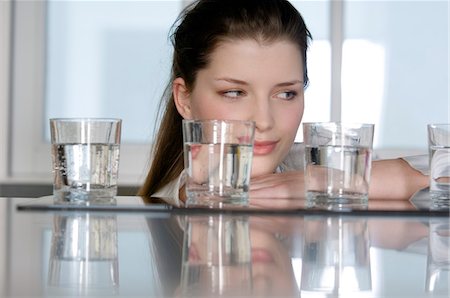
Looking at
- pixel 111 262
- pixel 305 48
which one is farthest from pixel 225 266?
pixel 305 48

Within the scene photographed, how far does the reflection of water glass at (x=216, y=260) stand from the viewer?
321mm

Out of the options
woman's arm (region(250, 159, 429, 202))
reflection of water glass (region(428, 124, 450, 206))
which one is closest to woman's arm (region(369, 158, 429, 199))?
woman's arm (region(250, 159, 429, 202))

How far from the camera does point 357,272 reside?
37 cm

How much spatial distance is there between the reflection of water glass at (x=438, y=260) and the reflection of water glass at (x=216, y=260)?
7cm

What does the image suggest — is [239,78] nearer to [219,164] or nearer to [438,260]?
[219,164]

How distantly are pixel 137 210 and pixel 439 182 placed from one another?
357 millimetres

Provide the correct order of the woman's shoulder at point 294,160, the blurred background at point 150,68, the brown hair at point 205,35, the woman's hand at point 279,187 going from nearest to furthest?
the woman's hand at point 279,187
the brown hair at point 205,35
the woman's shoulder at point 294,160
the blurred background at point 150,68

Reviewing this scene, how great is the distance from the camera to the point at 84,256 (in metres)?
0.42

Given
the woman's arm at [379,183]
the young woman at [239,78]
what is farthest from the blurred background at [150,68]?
the woman's arm at [379,183]

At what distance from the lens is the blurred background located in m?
3.83

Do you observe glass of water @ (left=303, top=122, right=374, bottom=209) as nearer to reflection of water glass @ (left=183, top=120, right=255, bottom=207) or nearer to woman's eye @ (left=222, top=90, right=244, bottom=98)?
reflection of water glass @ (left=183, top=120, right=255, bottom=207)

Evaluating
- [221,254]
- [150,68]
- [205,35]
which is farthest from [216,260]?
[150,68]

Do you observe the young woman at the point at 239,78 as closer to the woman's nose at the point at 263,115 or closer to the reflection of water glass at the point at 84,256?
the woman's nose at the point at 263,115

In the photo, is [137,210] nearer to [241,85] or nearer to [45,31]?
[241,85]
